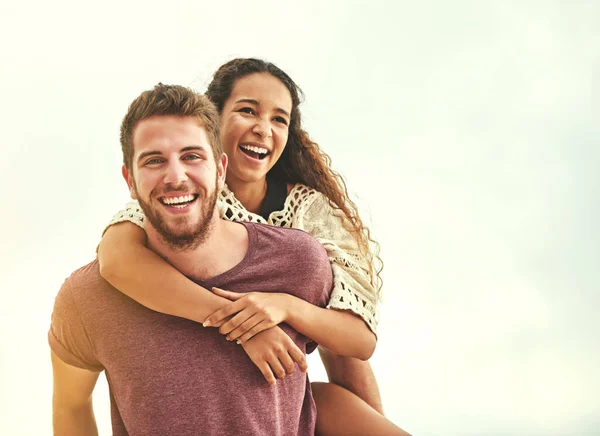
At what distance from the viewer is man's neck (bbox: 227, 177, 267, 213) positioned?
7.85 ft

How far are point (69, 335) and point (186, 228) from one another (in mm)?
438

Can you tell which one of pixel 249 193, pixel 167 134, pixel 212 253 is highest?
pixel 249 193

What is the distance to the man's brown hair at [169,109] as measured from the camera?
1.72 m

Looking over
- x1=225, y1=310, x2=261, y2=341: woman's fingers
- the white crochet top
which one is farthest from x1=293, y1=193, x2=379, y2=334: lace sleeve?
x1=225, y1=310, x2=261, y2=341: woman's fingers

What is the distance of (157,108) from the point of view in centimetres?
171

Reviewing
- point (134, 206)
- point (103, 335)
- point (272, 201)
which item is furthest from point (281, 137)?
point (103, 335)

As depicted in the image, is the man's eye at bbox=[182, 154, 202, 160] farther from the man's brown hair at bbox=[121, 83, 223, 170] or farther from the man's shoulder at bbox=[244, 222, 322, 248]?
the man's shoulder at bbox=[244, 222, 322, 248]

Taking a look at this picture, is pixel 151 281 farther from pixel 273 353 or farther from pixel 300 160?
pixel 300 160

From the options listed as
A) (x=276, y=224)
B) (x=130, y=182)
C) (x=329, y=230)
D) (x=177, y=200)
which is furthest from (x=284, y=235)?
(x=329, y=230)

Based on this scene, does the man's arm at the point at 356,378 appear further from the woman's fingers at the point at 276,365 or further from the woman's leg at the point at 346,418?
the woman's fingers at the point at 276,365

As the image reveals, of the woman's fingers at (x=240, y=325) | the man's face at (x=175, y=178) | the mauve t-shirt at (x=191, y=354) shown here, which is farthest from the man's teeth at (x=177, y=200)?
the woman's fingers at (x=240, y=325)

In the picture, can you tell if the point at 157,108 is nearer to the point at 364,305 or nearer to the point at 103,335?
the point at 103,335

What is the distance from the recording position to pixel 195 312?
1651mm

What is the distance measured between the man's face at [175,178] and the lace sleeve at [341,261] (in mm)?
417
